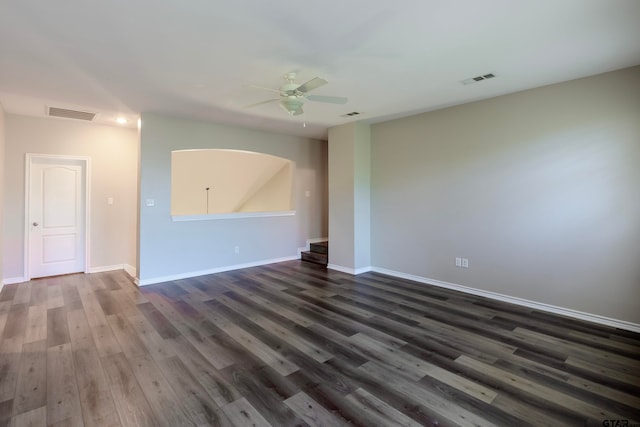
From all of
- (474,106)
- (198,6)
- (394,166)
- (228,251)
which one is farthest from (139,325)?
(474,106)

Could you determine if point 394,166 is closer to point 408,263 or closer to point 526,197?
point 408,263

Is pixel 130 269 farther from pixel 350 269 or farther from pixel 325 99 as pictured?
pixel 325 99

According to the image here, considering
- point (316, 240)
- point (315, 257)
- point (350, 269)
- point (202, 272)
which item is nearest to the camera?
point (202, 272)

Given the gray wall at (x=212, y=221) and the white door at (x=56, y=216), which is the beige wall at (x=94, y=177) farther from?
the gray wall at (x=212, y=221)

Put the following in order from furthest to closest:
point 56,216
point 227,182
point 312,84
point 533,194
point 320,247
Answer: point 227,182, point 320,247, point 56,216, point 533,194, point 312,84

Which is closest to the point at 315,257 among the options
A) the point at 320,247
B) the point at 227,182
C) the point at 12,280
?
the point at 320,247

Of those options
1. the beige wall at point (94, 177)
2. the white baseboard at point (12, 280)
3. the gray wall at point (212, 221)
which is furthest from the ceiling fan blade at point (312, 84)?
the white baseboard at point (12, 280)

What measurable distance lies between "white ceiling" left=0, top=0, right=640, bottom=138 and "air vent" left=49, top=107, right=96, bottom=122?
0.40 meters

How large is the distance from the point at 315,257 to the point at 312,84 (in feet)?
14.0

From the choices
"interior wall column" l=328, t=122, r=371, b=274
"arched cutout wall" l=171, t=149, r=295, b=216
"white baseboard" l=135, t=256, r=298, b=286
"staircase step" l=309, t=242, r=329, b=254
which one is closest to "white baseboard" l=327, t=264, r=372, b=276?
"interior wall column" l=328, t=122, r=371, b=274

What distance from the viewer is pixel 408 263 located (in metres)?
5.28

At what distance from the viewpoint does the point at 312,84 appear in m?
2.84

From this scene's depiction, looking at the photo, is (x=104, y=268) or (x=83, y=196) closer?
(x=83, y=196)

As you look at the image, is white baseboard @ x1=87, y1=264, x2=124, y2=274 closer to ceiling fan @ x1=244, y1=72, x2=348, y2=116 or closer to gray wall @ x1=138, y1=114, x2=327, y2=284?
gray wall @ x1=138, y1=114, x2=327, y2=284
